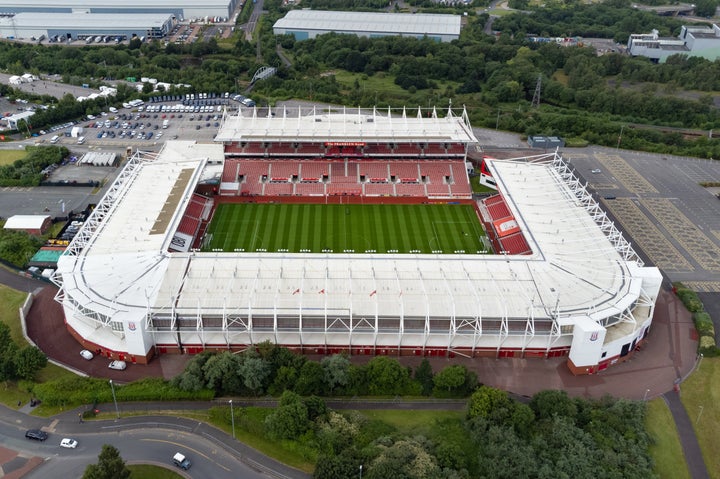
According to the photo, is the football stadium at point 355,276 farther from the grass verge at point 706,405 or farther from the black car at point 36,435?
the black car at point 36,435

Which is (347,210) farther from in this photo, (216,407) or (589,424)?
(589,424)

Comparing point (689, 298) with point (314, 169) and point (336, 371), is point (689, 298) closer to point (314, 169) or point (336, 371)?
point (336, 371)

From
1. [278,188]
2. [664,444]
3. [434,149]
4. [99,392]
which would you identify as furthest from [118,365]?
[434,149]

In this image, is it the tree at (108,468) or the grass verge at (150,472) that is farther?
the grass verge at (150,472)

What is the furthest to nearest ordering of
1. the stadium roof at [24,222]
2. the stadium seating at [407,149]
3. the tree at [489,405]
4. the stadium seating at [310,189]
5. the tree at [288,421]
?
the stadium seating at [407,149] < the stadium seating at [310,189] < the stadium roof at [24,222] < the tree at [489,405] < the tree at [288,421]

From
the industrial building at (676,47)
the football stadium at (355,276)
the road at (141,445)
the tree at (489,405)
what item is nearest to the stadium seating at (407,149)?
the football stadium at (355,276)

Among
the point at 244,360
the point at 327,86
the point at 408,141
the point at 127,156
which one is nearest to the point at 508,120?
the point at 408,141
